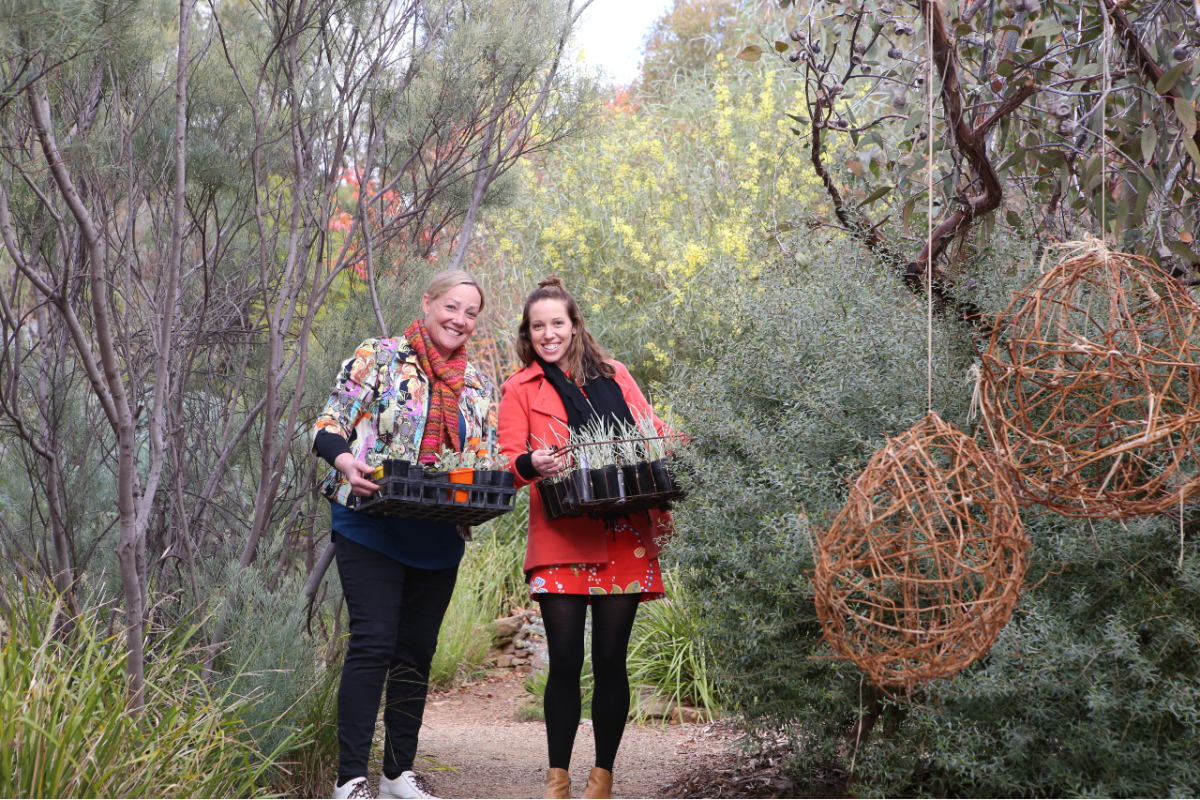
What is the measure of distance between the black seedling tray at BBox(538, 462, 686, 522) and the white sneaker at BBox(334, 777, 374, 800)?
91cm

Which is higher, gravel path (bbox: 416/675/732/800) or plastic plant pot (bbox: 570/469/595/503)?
plastic plant pot (bbox: 570/469/595/503)

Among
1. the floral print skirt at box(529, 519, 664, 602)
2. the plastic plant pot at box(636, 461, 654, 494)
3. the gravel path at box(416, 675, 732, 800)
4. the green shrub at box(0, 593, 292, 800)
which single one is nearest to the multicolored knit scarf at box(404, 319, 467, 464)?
the floral print skirt at box(529, 519, 664, 602)

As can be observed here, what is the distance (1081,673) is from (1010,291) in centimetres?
100

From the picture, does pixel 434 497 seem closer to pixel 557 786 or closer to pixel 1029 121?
pixel 557 786

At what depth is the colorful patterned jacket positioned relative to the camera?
2746 millimetres

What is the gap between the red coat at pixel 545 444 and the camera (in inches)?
112

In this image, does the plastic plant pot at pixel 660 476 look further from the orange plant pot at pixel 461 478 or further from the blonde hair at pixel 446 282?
the blonde hair at pixel 446 282

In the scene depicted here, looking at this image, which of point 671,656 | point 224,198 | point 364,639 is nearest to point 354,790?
point 364,639

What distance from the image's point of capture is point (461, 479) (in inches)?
101

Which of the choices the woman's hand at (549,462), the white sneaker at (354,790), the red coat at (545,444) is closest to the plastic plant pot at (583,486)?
the woman's hand at (549,462)

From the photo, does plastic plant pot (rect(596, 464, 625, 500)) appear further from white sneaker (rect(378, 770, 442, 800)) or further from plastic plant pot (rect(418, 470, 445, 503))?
white sneaker (rect(378, 770, 442, 800))

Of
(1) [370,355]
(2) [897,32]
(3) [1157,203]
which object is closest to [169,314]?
(1) [370,355]

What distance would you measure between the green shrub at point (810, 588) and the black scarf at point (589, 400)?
221 millimetres

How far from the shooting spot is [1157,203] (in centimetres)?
254
